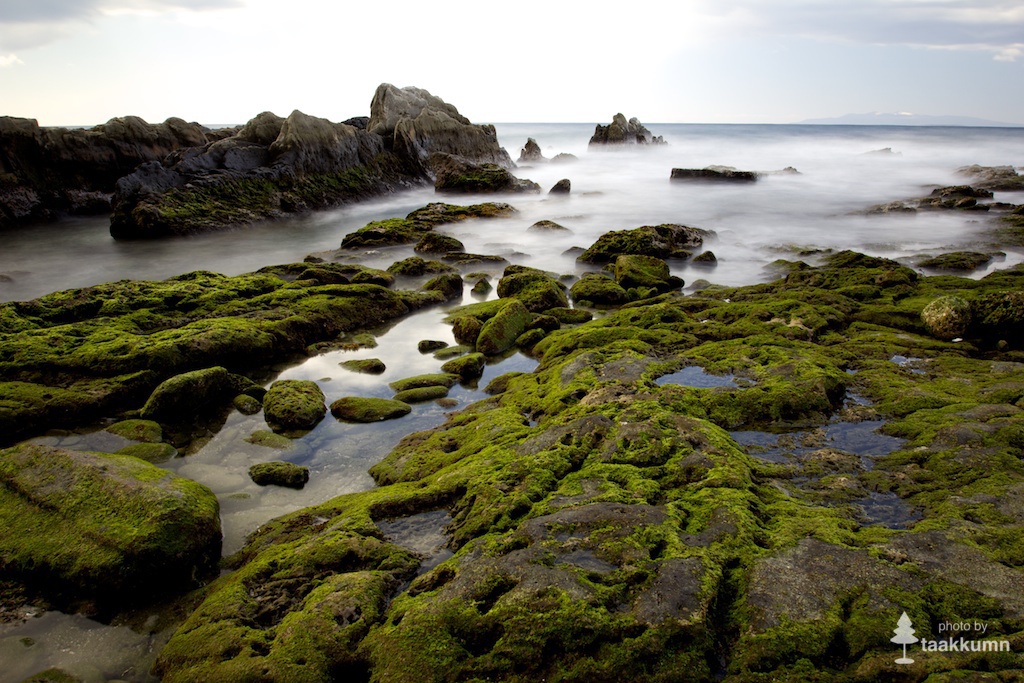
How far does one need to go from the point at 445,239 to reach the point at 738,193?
2372 centimetres

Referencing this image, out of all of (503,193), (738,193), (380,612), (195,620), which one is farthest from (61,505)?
(738,193)

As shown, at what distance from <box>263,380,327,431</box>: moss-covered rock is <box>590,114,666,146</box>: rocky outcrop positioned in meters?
72.8

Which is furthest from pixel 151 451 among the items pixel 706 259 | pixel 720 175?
pixel 720 175

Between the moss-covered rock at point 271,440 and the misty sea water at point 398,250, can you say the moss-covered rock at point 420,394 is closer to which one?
the misty sea water at point 398,250

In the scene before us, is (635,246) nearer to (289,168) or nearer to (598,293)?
(598,293)

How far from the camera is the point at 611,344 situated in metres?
10.3

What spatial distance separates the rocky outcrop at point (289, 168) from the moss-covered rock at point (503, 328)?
20.0m

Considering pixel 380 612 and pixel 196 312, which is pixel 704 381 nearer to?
pixel 380 612

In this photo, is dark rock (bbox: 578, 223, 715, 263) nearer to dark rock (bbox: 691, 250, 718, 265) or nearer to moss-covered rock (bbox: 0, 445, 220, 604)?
dark rock (bbox: 691, 250, 718, 265)

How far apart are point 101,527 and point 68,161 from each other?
113 ft

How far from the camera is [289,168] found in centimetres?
3138

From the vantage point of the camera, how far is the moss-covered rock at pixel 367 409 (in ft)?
30.7

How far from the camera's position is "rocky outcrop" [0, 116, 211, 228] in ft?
94.8

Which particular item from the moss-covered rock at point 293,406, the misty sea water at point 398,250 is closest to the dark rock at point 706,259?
the misty sea water at point 398,250
